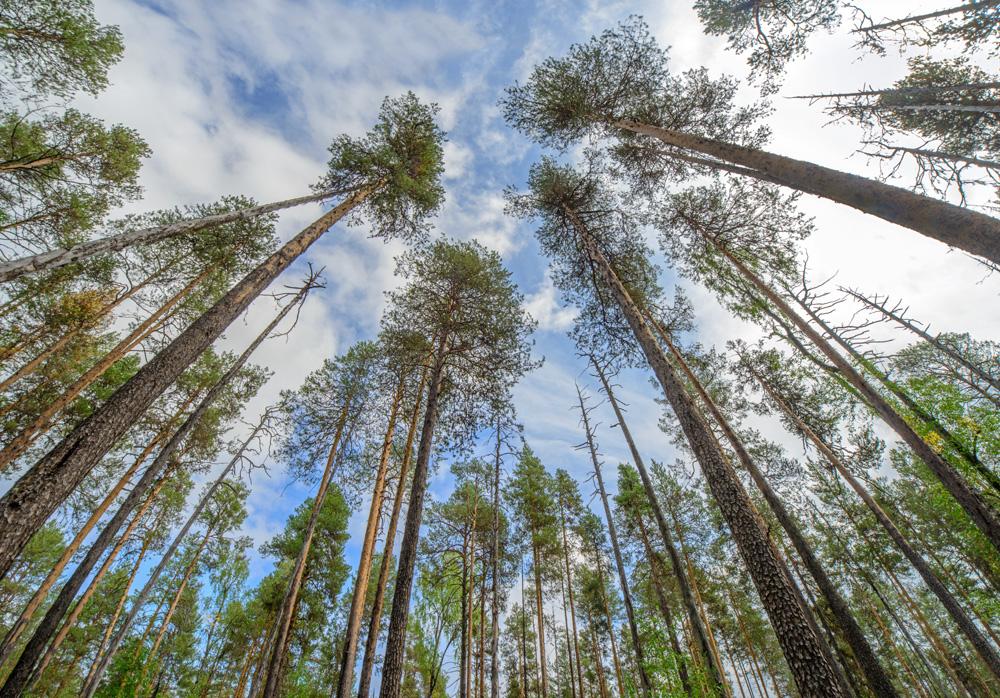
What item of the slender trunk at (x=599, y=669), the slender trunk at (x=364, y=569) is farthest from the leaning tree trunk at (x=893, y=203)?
the slender trunk at (x=599, y=669)

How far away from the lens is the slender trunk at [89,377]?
7523 millimetres

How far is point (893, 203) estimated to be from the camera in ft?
9.95

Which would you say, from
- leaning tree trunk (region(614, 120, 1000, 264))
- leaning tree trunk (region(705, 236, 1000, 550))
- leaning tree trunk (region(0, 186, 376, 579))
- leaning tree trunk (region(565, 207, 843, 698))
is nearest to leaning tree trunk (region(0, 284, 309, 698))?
leaning tree trunk (region(0, 186, 376, 579))

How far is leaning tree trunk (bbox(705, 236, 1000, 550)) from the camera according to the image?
18.2ft

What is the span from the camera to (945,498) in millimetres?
9211

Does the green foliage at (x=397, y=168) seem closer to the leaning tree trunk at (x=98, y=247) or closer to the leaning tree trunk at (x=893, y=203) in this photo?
the leaning tree trunk at (x=98, y=247)

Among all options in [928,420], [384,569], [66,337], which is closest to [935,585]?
[928,420]

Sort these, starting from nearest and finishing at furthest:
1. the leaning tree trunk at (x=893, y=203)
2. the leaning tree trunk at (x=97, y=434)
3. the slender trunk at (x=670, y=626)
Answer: the leaning tree trunk at (x=893, y=203) → the leaning tree trunk at (x=97, y=434) → the slender trunk at (x=670, y=626)

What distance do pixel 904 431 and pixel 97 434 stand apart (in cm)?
1245

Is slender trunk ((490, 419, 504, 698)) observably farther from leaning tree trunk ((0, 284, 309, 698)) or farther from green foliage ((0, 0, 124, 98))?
green foliage ((0, 0, 124, 98))

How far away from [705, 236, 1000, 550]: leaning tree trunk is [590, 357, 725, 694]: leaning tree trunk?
477 cm

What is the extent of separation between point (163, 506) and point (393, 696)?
13137 mm

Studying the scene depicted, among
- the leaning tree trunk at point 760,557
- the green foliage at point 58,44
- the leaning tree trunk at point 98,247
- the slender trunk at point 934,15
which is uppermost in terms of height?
the green foliage at point 58,44

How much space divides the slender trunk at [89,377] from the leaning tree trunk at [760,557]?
1212 cm
